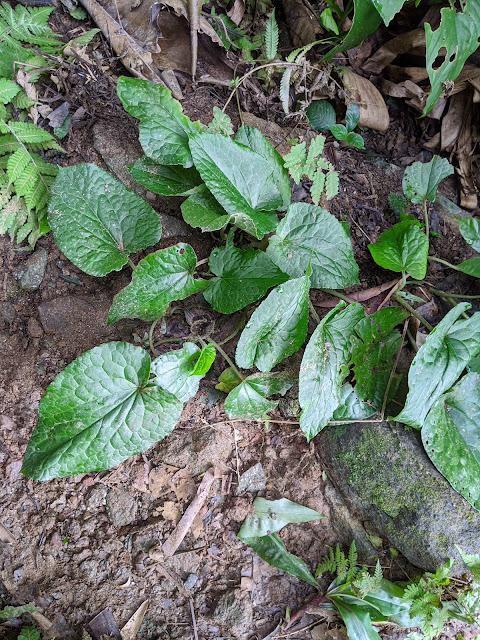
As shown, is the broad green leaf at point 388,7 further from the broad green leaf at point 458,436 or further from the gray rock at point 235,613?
the gray rock at point 235,613

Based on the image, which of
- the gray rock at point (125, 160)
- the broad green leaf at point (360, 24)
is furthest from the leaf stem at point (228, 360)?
the broad green leaf at point (360, 24)

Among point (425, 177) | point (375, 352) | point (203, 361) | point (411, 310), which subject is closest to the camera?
point (203, 361)

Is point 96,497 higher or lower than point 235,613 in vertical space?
higher

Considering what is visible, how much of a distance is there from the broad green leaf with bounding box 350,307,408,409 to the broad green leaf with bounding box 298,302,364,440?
8 cm

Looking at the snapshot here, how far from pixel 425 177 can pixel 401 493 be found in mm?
1569

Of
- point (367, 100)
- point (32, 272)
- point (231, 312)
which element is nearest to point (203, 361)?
point (231, 312)

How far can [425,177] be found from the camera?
7.72 ft

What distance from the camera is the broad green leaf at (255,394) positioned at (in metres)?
1.86

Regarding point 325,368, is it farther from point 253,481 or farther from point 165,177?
point 165,177

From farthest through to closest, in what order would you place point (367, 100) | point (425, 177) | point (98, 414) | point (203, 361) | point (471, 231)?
point (367, 100), point (425, 177), point (471, 231), point (203, 361), point (98, 414)

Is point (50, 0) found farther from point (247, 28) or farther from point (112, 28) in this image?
point (247, 28)

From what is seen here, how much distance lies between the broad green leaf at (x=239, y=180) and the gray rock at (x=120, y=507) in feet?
4.01

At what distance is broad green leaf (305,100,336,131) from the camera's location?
7.90ft

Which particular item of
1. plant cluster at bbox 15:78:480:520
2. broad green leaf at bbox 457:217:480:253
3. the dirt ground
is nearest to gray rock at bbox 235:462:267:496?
the dirt ground
